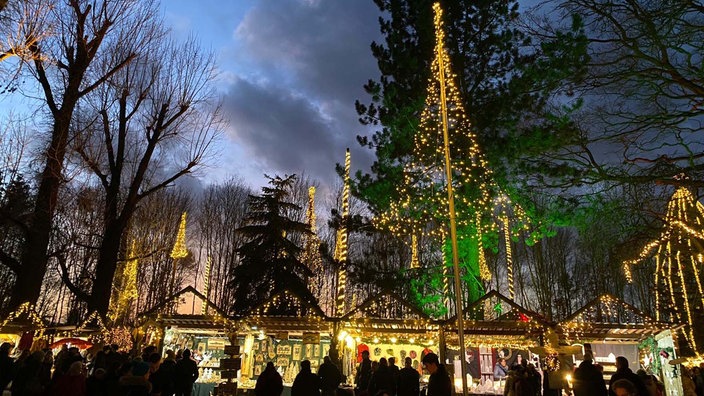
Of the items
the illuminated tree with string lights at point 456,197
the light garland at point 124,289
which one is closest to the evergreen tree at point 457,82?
the illuminated tree with string lights at point 456,197

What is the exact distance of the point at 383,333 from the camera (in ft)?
43.0

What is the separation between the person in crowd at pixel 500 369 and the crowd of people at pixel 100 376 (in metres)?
9.68

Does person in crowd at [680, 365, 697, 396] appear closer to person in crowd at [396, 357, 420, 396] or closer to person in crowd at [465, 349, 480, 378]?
person in crowd at [465, 349, 480, 378]

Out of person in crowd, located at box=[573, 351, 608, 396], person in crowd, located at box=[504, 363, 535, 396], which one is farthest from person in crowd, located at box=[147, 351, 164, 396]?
person in crowd, located at box=[504, 363, 535, 396]

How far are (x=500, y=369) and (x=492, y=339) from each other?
1.58 meters

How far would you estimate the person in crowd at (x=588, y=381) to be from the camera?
23.7 feet

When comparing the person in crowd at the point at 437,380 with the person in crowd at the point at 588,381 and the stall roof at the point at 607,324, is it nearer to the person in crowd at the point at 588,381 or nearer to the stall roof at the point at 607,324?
the person in crowd at the point at 588,381

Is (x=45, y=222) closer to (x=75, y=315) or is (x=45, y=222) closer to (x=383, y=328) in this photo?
(x=383, y=328)

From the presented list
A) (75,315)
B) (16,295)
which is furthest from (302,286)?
(75,315)

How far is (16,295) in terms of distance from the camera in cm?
1102

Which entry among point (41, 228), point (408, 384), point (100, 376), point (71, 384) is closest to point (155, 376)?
point (100, 376)

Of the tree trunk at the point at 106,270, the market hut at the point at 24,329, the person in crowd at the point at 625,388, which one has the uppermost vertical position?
the tree trunk at the point at 106,270

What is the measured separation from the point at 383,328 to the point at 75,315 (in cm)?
2602

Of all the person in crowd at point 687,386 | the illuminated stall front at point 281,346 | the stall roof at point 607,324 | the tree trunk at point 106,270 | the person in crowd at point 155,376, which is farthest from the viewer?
the illuminated stall front at point 281,346
